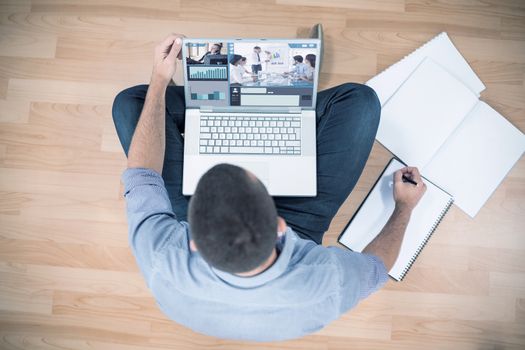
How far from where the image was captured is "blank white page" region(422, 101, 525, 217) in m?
1.62

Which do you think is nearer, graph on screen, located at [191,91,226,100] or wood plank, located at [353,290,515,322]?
graph on screen, located at [191,91,226,100]

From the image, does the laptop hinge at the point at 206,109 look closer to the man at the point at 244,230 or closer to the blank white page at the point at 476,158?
the man at the point at 244,230

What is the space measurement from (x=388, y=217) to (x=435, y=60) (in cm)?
58

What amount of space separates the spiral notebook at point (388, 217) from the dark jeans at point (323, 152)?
0.23m

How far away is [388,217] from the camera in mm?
1595

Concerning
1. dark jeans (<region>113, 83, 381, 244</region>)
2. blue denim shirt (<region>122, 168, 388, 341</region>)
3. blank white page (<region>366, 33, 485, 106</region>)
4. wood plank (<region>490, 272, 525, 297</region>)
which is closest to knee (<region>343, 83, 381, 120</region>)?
dark jeans (<region>113, 83, 381, 244</region>)

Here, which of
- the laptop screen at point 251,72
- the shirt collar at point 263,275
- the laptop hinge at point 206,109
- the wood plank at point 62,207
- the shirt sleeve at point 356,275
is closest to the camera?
the shirt collar at point 263,275

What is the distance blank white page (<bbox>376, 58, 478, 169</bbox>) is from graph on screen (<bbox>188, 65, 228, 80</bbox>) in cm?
62

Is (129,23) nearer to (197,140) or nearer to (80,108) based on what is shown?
(80,108)

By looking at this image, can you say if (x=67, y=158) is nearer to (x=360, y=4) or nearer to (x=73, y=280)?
(x=73, y=280)

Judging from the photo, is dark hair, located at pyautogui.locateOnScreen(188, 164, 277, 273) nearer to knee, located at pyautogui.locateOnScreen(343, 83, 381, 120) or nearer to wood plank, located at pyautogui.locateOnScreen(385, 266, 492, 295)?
knee, located at pyautogui.locateOnScreen(343, 83, 381, 120)

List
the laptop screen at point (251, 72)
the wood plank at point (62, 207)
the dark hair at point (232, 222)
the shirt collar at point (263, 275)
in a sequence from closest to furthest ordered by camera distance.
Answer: the dark hair at point (232, 222)
the shirt collar at point (263, 275)
the laptop screen at point (251, 72)
the wood plank at point (62, 207)

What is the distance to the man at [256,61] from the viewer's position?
1.27 m

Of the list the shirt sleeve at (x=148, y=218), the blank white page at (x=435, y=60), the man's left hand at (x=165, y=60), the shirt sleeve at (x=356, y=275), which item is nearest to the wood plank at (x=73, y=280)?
the shirt sleeve at (x=148, y=218)
